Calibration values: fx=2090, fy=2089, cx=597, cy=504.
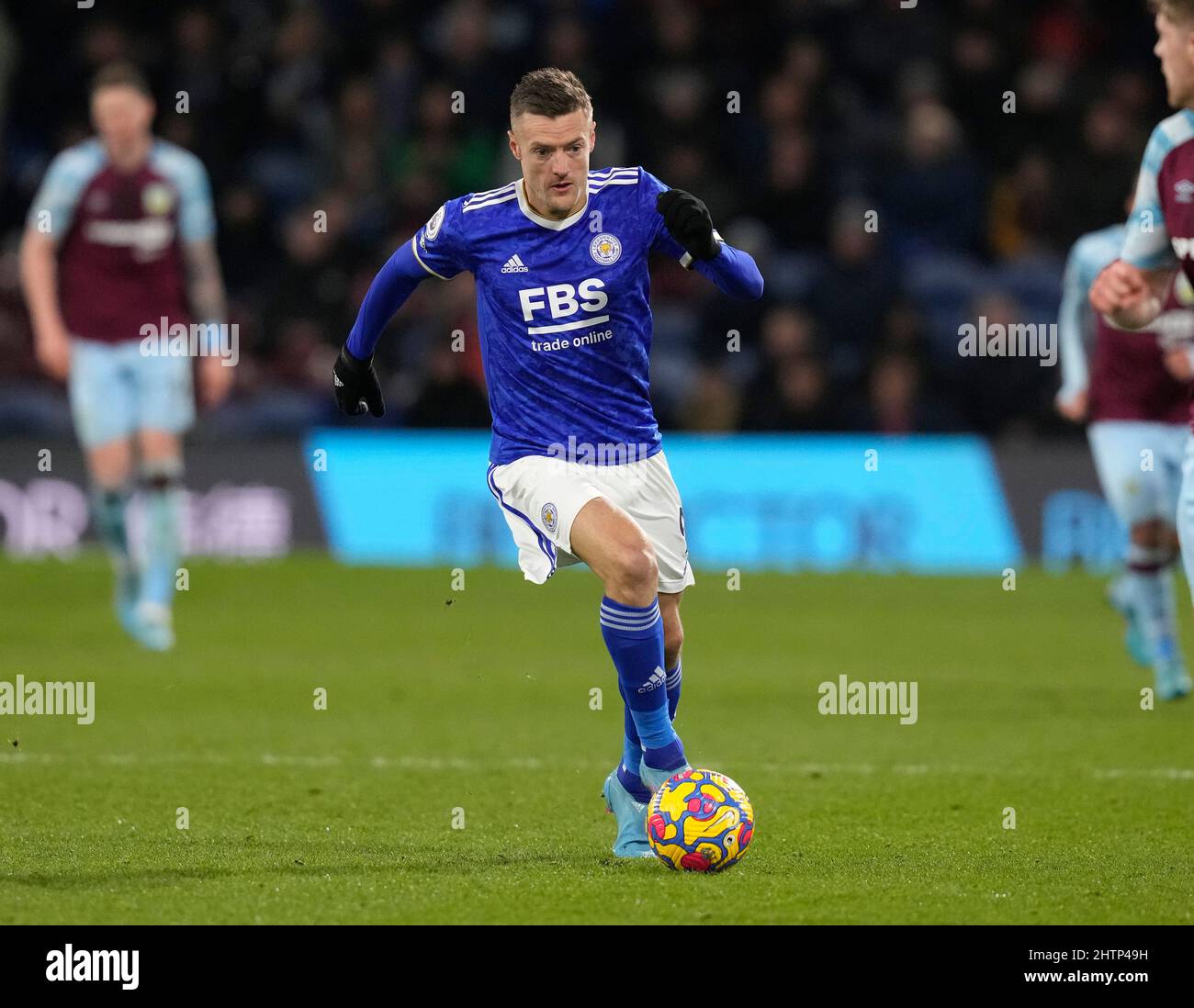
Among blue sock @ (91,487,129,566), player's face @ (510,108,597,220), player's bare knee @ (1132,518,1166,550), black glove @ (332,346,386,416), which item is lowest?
player's bare knee @ (1132,518,1166,550)

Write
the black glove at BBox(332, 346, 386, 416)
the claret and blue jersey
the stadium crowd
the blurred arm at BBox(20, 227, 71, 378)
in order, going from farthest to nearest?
the stadium crowd → the blurred arm at BBox(20, 227, 71, 378) → the black glove at BBox(332, 346, 386, 416) → the claret and blue jersey

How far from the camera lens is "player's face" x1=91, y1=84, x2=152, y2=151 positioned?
460 inches

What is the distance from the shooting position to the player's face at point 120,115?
1167cm

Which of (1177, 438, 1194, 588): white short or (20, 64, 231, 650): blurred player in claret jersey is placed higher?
(20, 64, 231, 650): blurred player in claret jersey

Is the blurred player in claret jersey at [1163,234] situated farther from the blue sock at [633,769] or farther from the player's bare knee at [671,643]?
the blue sock at [633,769]

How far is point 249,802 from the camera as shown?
293 inches

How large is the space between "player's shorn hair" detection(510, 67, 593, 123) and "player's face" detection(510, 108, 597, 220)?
0.06 feet

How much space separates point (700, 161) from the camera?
18016 mm

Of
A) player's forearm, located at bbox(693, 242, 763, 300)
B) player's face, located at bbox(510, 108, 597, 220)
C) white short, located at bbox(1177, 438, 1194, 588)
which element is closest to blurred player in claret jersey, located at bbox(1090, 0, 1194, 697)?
white short, located at bbox(1177, 438, 1194, 588)

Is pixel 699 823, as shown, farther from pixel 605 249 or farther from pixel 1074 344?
pixel 1074 344

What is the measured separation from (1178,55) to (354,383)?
2795 mm

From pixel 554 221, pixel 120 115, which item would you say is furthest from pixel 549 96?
pixel 120 115

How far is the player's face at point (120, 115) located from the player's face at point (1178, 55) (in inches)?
289

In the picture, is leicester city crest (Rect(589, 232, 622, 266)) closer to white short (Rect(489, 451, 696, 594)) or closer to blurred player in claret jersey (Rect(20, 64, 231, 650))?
white short (Rect(489, 451, 696, 594))
